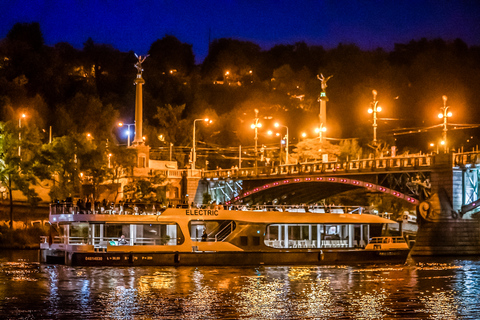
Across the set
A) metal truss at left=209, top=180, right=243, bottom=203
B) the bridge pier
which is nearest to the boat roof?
the bridge pier

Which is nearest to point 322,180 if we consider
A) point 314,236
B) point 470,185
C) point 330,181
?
point 330,181

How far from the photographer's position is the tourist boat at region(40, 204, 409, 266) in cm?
4325

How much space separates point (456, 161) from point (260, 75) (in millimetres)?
104880

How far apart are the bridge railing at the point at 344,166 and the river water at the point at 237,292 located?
678 inches

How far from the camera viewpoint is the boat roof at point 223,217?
43281 mm

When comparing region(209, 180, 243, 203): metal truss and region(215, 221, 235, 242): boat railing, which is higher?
region(209, 180, 243, 203): metal truss

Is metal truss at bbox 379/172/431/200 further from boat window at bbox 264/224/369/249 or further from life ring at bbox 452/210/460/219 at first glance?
boat window at bbox 264/224/369/249

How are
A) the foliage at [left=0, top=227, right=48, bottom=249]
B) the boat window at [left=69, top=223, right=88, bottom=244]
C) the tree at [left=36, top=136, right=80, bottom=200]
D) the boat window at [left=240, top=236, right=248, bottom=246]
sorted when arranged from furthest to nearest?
the tree at [left=36, top=136, right=80, bottom=200] < the foliage at [left=0, top=227, right=48, bottom=249] < the boat window at [left=240, top=236, right=248, bottom=246] < the boat window at [left=69, top=223, right=88, bottom=244]

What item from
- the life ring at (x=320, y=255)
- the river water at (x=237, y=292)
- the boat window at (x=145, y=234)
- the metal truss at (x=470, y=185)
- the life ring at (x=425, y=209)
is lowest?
the river water at (x=237, y=292)

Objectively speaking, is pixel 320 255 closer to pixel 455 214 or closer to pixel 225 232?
A: pixel 225 232

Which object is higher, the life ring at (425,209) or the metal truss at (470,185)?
the metal truss at (470,185)

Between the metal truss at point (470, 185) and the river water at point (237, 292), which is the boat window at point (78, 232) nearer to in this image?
the river water at point (237, 292)

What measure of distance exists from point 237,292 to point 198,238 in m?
10.9

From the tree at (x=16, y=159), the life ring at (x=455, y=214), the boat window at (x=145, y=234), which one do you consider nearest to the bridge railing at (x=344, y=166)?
the life ring at (x=455, y=214)
